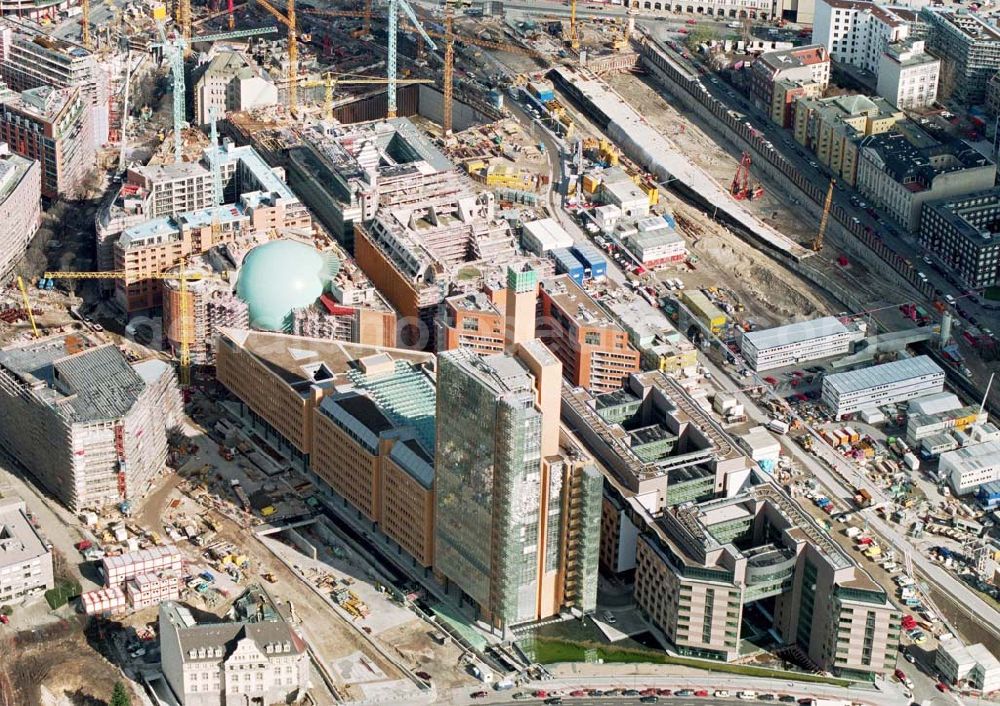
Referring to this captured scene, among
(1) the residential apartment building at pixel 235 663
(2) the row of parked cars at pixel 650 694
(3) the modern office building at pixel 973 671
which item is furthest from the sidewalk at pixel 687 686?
(1) the residential apartment building at pixel 235 663

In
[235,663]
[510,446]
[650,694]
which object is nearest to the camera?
[235,663]

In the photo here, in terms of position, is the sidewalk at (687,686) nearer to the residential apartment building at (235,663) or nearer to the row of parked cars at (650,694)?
the row of parked cars at (650,694)

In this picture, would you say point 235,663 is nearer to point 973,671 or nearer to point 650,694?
point 650,694

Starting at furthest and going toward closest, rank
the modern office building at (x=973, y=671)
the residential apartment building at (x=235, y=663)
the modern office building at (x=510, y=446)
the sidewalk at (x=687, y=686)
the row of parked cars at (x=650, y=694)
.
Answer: the modern office building at (x=973, y=671), the sidewalk at (x=687, y=686), the row of parked cars at (x=650, y=694), the modern office building at (x=510, y=446), the residential apartment building at (x=235, y=663)

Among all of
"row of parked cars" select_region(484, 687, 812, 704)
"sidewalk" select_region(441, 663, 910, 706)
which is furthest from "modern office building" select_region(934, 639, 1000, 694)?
"row of parked cars" select_region(484, 687, 812, 704)

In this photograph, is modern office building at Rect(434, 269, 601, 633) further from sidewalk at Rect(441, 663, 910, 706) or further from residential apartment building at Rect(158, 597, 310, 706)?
residential apartment building at Rect(158, 597, 310, 706)

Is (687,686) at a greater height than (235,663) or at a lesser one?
lesser

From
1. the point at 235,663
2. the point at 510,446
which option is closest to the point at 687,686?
the point at 510,446

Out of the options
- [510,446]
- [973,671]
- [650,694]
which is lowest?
[650,694]
